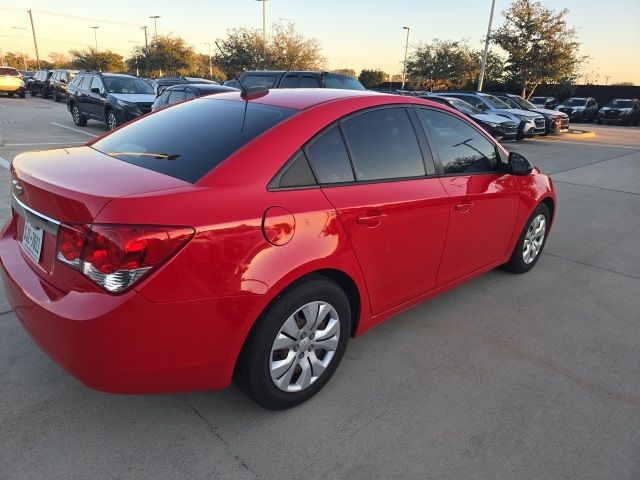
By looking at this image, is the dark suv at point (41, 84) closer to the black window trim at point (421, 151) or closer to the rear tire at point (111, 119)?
the rear tire at point (111, 119)

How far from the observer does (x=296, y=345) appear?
2398mm

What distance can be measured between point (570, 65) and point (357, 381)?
33.9m

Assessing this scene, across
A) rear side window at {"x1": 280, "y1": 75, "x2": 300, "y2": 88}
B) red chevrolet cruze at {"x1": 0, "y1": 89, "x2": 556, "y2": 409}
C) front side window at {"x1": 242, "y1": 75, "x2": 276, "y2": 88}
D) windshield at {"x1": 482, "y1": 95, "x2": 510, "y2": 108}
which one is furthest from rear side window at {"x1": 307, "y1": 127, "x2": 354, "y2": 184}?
windshield at {"x1": 482, "y1": 95, "x2": 510, "y2": 108}

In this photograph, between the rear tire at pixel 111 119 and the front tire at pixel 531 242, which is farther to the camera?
the rear tire at pixel 111 119

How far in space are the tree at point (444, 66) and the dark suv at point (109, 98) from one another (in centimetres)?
3348

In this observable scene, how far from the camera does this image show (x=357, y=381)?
280 cm

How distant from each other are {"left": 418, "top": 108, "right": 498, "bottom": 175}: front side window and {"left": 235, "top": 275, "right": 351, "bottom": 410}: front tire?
1.33 meters

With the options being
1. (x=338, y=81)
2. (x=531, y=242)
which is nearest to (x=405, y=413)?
(x=531, y=242)

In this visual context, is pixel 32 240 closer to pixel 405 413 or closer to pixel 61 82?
pixel 405 413

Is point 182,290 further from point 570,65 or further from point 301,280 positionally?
point 570,65

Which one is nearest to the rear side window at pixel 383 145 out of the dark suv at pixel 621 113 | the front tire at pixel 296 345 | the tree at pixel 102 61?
the front tire at pixel 296 345

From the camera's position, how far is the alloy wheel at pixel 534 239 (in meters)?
4.38

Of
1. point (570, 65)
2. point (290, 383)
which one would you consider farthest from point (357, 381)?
point (570, 65)

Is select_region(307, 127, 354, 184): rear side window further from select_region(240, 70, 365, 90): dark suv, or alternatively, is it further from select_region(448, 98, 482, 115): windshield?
select_region(448, 98, 482, 115): windshield
